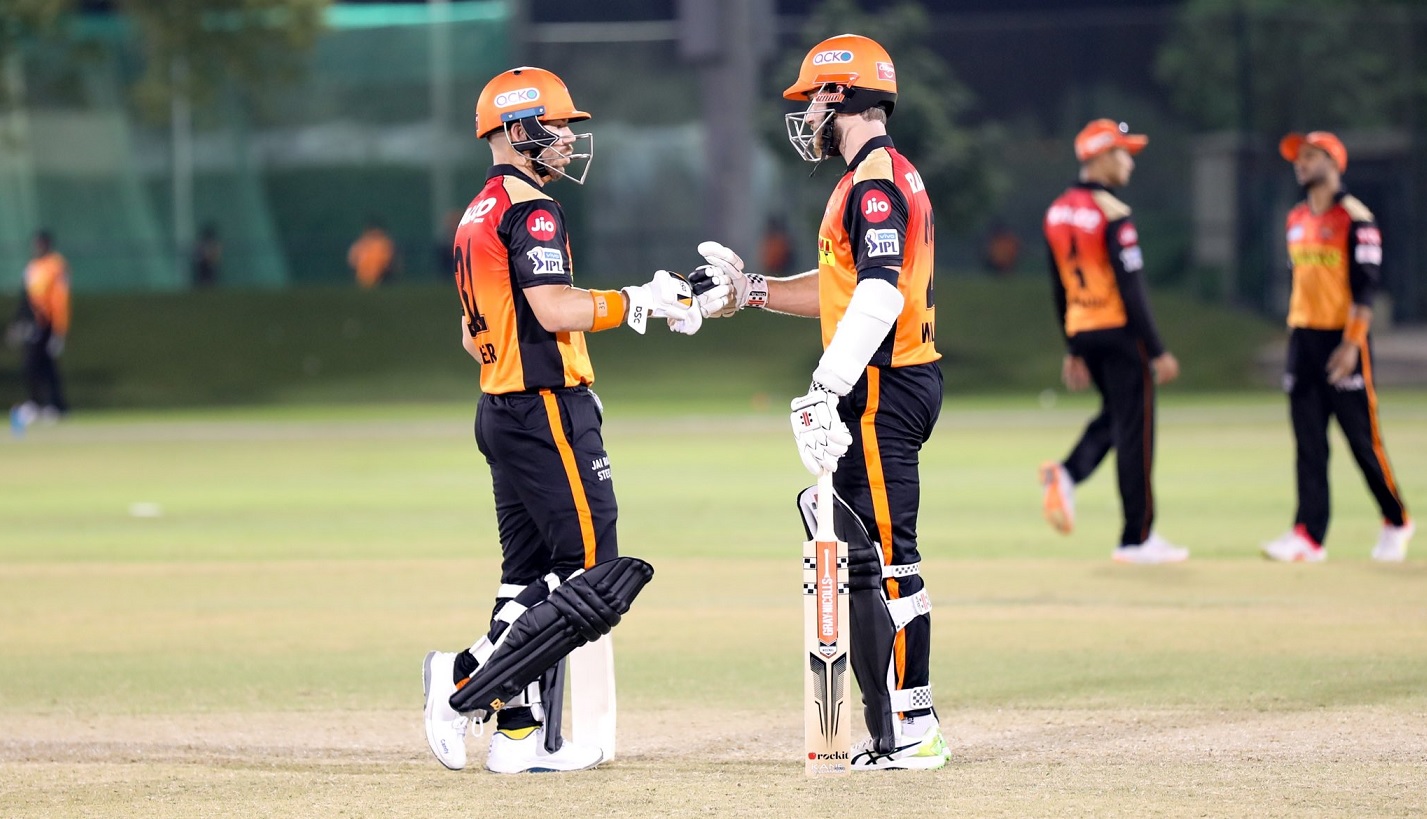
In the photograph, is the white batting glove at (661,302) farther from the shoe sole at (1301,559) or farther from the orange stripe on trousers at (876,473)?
the shoe sole at (1301,559)

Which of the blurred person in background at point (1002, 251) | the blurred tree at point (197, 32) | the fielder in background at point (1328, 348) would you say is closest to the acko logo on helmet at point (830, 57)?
the fielder in background at point (1328, 348)

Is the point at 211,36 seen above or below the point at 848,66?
above

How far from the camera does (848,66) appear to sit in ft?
21.5

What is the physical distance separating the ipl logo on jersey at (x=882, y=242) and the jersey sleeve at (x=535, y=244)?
1.01 meters

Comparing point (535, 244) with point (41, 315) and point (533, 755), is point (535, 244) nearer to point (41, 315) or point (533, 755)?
point (533, 755)

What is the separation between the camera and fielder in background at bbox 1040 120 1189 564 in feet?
36.7

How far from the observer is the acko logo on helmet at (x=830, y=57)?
6.55 m

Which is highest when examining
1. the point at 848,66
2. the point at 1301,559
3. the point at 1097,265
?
the point at 848,66

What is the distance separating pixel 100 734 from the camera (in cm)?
723

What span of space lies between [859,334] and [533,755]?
1.86m

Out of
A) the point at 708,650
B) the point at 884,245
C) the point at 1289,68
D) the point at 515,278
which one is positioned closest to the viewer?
the point at 884,245

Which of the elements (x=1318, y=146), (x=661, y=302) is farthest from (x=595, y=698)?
(x=1318, y=146)

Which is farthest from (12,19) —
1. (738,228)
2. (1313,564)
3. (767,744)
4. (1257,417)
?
(767,744)

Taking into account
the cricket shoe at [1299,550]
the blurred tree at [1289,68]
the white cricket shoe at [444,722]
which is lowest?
the cricket shoe at [1299,550]
